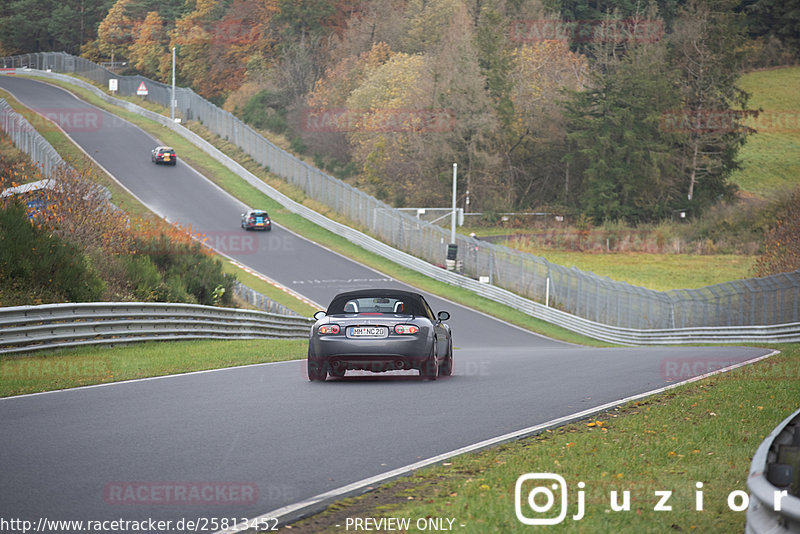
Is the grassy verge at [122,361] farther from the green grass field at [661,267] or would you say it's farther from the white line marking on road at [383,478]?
the green grass field at [661,267]

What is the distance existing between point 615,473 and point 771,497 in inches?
120

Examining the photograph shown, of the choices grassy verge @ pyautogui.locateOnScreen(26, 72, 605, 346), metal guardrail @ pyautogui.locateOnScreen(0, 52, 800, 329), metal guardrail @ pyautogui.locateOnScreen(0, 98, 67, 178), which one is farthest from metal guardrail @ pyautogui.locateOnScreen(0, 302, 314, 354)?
metal guardrail @ pyautogui.locateOnScreen(0, 98, 67, 178)

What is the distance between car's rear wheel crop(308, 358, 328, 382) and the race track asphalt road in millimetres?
146

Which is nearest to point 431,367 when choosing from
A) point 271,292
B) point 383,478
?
point 383,478

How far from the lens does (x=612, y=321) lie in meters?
42.5

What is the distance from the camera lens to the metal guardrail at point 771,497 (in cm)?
459

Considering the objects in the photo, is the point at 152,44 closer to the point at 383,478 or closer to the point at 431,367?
the point at 431,367

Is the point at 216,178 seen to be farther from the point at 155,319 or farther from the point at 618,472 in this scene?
the point at 618,472

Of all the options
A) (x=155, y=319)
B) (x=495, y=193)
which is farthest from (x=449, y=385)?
(x=495, y=193)

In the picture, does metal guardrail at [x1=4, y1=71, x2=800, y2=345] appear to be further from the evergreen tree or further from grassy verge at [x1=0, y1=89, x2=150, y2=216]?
the evergreen tree

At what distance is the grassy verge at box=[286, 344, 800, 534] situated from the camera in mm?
6422

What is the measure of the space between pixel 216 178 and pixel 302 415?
62.2m

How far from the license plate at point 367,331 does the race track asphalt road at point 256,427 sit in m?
0.74

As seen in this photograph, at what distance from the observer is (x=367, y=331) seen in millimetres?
14031
